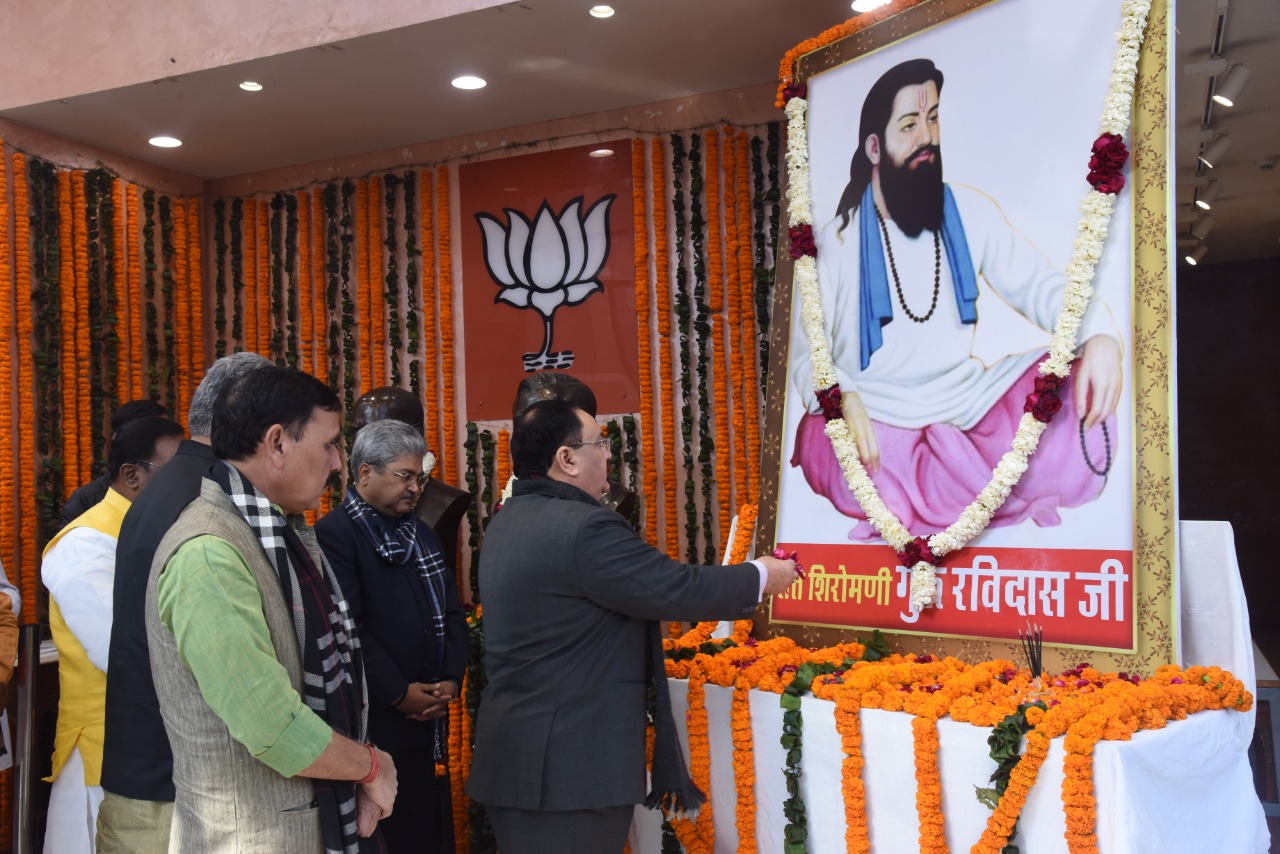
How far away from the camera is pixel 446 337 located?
6.15 metres

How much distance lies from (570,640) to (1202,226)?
744cm

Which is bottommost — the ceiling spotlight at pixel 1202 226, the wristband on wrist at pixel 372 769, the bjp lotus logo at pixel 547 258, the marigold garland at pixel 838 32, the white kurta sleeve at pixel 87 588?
the wristband on wrist at pixel 372 769

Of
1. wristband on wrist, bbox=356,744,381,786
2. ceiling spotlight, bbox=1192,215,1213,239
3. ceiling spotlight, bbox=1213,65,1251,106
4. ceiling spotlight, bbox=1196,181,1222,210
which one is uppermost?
ceiling spotlight, bbox=1213,65,1251,106

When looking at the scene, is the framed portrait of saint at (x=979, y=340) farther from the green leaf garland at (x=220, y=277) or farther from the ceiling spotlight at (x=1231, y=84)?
the green leaf garland at (x=220, y=277)

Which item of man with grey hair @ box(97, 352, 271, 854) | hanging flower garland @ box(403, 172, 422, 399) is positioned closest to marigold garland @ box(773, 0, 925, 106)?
man with grey hair @ box(97, 352, 271, 854)

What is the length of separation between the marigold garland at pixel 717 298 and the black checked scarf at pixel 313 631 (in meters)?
3.52

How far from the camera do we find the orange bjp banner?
5777 millimetres

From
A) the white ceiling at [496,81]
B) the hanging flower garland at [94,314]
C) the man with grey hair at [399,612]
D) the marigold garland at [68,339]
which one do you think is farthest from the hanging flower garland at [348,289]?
the man with grey hair at [399,612]

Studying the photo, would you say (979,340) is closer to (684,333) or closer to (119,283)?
(684,333)

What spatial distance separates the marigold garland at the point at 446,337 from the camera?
6094 mm

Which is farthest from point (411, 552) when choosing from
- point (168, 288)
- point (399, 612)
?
point (168, 288)

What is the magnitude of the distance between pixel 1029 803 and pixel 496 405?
13.6 ft

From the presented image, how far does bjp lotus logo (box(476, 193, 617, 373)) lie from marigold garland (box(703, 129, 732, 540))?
0.58 metres

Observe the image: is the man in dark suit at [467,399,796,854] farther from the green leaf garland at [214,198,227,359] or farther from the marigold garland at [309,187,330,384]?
the green leaf garland at [214,198,227,359]
